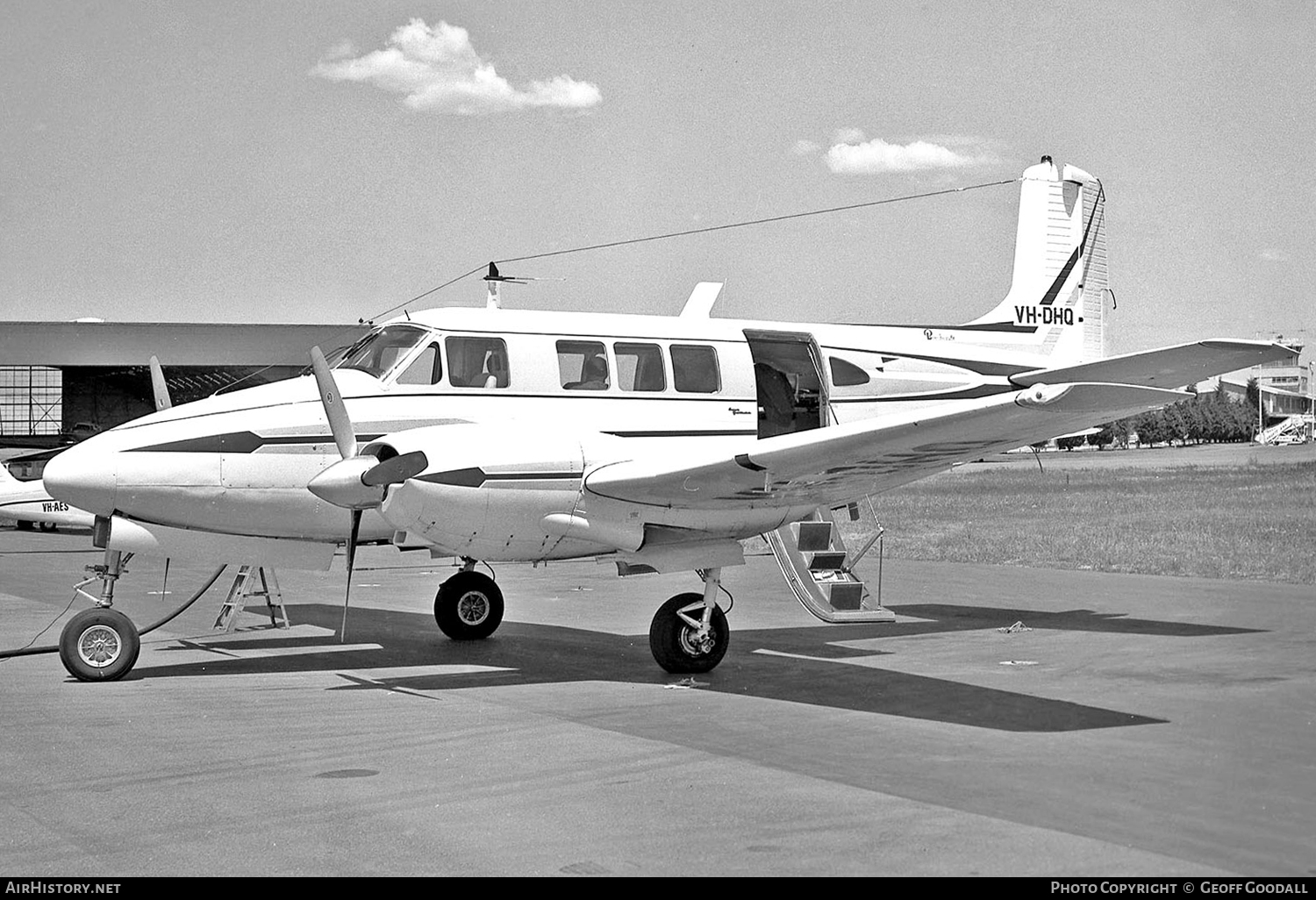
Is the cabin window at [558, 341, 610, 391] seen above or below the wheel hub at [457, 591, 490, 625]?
above

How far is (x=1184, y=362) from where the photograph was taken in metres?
10.1

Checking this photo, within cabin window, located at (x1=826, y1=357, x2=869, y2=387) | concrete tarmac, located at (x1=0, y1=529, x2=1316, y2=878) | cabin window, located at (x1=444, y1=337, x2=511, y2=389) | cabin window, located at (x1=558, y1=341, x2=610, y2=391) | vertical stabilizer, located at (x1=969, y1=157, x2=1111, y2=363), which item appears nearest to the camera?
concrete tarmac, located at (x1=0, y1=529, x2=1316, y2=878)

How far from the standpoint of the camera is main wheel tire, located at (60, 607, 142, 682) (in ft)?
38.1

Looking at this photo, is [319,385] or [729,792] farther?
[319,385]

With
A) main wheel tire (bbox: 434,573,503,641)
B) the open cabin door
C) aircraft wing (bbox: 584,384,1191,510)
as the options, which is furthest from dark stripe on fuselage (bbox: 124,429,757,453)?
main wheel tire (bbox: 434,573,503,641)

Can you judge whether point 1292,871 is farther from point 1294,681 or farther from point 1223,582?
point 1223,582

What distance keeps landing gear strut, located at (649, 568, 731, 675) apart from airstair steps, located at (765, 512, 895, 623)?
1.23 metres

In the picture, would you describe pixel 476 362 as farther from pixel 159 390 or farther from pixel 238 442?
pixel 159 390

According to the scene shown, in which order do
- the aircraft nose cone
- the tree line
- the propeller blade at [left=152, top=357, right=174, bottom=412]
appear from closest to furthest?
the aircraft nose cone < the propeller blade at [left=152, top=357, right=174, bottom=412] < the tree line

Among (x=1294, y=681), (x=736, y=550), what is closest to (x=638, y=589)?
(x=736, y=550)

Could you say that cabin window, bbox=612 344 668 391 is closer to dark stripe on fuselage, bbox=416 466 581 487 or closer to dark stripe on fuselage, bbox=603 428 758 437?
dark stripe on fuselage, bbox=603 428 758 437

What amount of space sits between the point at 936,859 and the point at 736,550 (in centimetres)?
649
